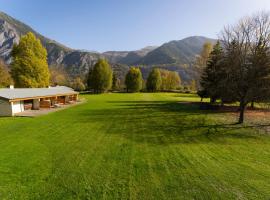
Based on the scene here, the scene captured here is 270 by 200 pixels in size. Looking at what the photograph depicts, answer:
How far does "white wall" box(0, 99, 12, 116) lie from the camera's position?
22828mm

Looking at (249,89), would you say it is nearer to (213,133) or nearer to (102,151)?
(213,133)

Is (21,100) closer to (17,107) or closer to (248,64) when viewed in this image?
(17,107)

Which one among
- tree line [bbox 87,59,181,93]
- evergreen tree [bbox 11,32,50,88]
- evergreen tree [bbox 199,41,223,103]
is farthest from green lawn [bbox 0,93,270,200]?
tree line [bbox 87,59,181,93]

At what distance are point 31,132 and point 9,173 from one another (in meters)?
7.39

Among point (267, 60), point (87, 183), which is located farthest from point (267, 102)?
point (87, 183)

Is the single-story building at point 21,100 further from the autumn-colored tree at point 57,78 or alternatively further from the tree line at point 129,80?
the autumn-colored tree at point 57,78

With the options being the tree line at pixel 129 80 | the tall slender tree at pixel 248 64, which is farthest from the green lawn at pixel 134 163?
the tree line at pixel 129 80

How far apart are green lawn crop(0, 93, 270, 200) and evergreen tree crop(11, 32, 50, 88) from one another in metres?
24.0

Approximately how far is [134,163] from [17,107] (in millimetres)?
20423

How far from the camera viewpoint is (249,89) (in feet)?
59.0

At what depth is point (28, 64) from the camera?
122 feet

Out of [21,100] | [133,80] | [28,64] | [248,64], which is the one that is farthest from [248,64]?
[133,80]

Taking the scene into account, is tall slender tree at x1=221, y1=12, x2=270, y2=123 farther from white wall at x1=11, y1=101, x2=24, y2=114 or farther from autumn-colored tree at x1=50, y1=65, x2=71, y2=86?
Answer: autumn-colored tree at x1=50, y1=65, x2=71, y2=86

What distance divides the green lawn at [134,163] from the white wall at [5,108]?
7.72 m
